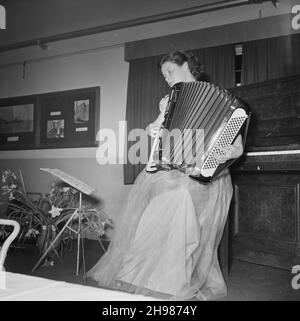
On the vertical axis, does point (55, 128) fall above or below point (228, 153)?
above

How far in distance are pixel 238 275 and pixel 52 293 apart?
1.99 metres

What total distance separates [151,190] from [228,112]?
0.62 m

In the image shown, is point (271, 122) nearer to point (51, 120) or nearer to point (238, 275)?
point (238, 275)

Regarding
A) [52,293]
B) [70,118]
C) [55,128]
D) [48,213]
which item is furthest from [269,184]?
[55,128]

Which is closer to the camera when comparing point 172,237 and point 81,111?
point 172,237

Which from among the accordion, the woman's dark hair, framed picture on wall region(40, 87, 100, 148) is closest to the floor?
the accordion

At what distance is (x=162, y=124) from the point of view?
186cm

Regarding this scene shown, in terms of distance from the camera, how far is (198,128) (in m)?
1.76

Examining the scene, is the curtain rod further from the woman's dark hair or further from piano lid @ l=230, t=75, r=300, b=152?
the woman's dark hair

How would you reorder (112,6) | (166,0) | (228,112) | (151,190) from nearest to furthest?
1. (228,112)
2. (151,190)
3. (166,0)
4. (112,6)

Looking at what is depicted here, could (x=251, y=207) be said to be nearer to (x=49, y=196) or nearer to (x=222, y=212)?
(x=222, y=212)

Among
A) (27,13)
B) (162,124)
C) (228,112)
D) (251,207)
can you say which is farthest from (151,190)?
(27,13)

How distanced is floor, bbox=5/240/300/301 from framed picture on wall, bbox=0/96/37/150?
1.91 meters

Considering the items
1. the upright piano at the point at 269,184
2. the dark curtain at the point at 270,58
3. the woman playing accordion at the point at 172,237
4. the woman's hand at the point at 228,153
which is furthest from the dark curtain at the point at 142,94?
the woman's hand at the point at 228,153
